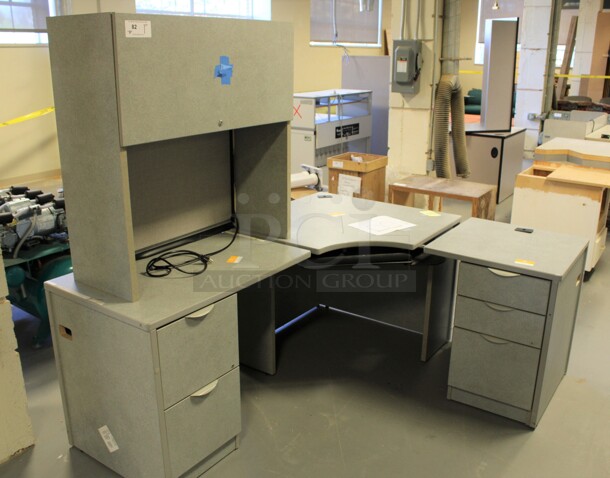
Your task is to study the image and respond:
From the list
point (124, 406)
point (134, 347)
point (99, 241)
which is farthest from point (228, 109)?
point (124, 406)

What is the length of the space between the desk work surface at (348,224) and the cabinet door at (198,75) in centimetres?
54

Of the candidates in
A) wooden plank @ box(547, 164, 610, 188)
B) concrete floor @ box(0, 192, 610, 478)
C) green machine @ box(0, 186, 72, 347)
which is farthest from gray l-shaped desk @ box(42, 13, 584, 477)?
wooden plank @ box(547, 164, 610, 188)

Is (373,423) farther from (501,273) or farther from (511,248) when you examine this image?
(511,248)

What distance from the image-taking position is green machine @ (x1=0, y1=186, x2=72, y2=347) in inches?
109

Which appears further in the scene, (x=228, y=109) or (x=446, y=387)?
→ (x=446, y=387)

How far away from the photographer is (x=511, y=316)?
88.6 inches

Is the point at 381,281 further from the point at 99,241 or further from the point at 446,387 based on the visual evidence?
the point at 99,241

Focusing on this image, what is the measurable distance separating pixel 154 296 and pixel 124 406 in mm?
382

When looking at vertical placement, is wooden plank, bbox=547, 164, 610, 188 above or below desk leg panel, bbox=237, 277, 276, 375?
above

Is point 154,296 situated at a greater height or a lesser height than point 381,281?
greater

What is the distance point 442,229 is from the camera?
2654 millimetres

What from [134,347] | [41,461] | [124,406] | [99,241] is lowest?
[41,461]

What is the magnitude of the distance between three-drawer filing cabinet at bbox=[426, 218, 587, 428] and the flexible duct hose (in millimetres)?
2265

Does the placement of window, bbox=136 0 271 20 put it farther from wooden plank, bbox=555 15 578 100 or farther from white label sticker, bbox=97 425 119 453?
white label sticker, bbox=97 425 119 453
